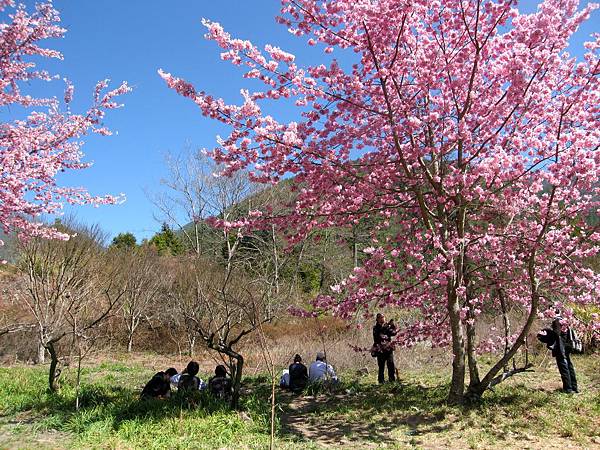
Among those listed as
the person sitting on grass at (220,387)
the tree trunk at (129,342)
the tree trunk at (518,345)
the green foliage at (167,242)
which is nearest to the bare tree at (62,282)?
the tree trunk at (129,342)

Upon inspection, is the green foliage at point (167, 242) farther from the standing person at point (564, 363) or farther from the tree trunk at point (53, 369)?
the standing person at point (564, 363)

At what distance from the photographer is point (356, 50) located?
241 inches

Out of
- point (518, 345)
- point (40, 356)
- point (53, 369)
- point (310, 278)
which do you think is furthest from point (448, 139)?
point (310, 278)

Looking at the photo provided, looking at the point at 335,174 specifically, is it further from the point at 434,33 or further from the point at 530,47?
the point at 530,47

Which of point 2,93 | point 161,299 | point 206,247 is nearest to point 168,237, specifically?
point 206,247

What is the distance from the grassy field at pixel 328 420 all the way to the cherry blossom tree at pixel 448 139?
2.48 feet

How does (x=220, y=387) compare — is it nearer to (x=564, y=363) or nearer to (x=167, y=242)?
(x=564, y=363)

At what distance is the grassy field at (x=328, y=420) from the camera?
540cm

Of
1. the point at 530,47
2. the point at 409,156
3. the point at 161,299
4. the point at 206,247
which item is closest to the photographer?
the point at 530,47

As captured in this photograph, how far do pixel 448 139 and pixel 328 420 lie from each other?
4510 millimetres

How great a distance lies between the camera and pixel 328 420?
6.57 meters

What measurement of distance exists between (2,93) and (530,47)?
7470 millimetres

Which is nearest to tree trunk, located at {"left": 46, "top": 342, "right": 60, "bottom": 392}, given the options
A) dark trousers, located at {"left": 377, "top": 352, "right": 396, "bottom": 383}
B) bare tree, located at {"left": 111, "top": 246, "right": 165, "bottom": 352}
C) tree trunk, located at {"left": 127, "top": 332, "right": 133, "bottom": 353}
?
dark trousers, located at {"left": 377, "top": 352, "right": 396, "bottom": 383}

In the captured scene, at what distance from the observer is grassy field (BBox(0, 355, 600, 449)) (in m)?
5.40
